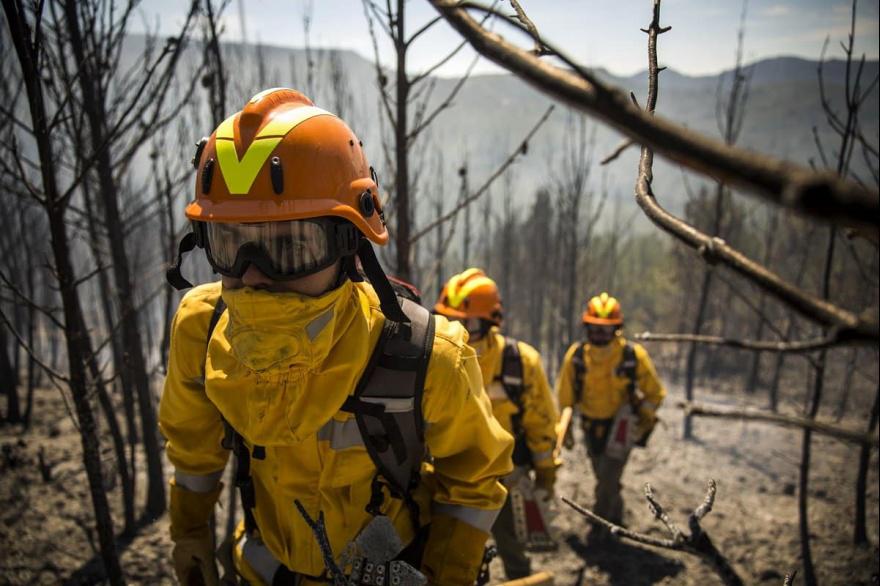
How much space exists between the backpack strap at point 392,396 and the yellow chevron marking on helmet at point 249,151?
650mm

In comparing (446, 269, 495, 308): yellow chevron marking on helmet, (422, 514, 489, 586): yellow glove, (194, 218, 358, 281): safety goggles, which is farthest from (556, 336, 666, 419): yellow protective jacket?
(194, 218, 358, 281): safety goggles

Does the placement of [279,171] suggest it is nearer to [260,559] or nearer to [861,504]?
[260,559]

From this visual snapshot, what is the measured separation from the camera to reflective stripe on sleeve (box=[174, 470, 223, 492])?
1.99m

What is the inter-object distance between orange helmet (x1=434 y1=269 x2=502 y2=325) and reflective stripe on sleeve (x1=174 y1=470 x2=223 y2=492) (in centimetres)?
226

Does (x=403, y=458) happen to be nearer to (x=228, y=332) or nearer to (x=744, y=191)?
(x=228, y=332)

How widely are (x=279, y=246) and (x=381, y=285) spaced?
0.35m

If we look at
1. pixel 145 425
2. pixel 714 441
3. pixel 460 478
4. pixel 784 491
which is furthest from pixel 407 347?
pixel 714 441

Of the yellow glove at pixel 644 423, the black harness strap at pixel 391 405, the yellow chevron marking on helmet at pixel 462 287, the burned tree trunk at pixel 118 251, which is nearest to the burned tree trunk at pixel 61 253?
the burned tree trunk at pixel 118 251

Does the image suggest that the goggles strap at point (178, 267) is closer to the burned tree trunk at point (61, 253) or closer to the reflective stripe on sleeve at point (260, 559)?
the burned tree trunk at point (61, 253)

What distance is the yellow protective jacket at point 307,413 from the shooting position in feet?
4.88

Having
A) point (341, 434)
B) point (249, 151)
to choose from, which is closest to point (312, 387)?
point (341, 434)

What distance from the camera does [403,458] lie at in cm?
177

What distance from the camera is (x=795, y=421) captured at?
21.5 inches

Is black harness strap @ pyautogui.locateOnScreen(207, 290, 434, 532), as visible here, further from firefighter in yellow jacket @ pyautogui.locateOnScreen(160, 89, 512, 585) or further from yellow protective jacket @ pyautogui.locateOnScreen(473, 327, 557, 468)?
yellow protective jacket @ pyautogui.locateOnScreen(473, 327, 557, 468)
